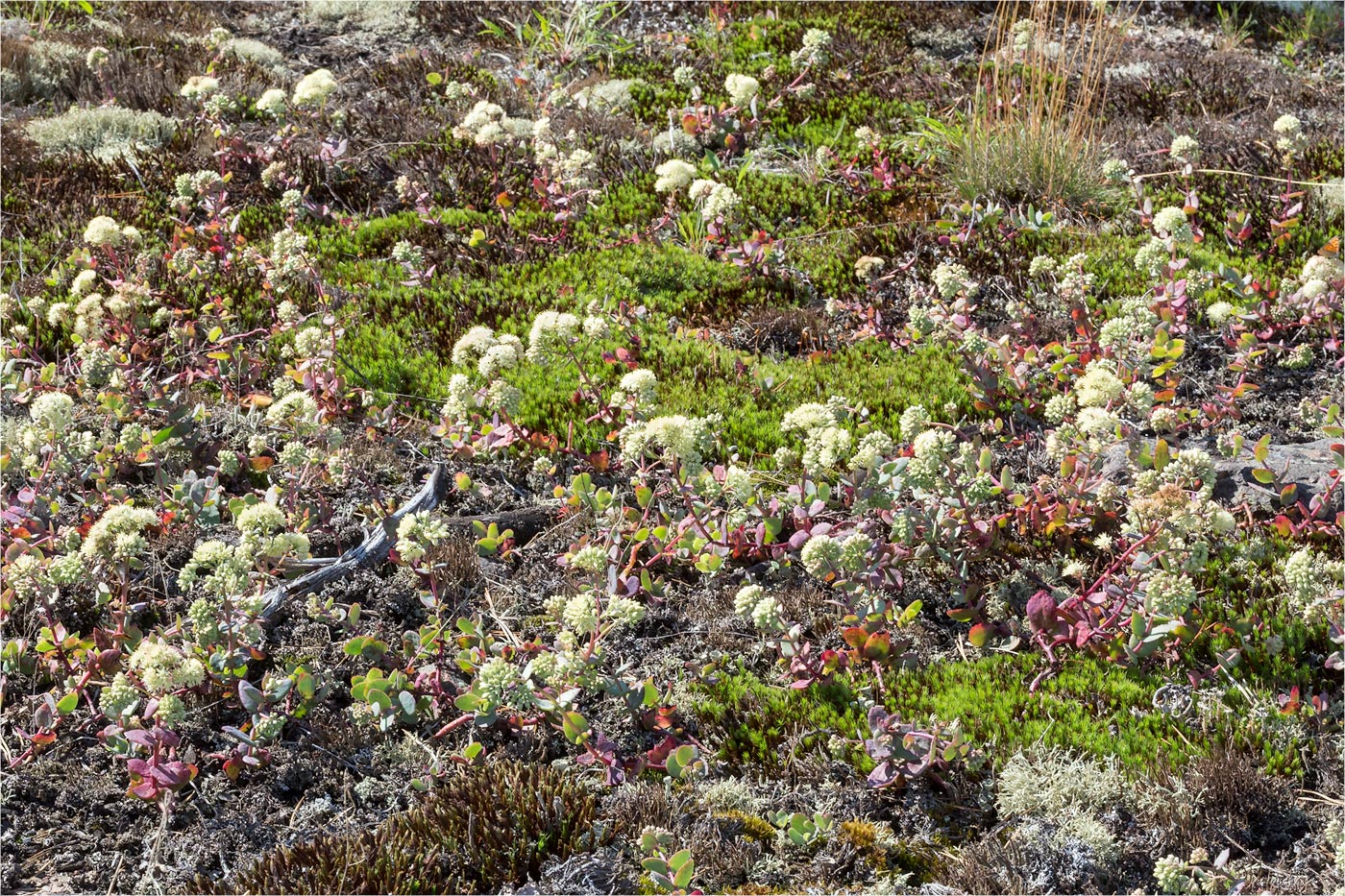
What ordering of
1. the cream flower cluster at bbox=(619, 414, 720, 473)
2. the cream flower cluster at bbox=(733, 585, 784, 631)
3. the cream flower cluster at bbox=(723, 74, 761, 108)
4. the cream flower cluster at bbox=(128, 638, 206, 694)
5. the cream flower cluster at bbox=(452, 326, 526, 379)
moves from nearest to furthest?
the cream flower cluster at bbox=(128, 638, 206, 694), the cream flower cluster at bbox=(733, 585, 784, 631), the cream flower cluster at bbox=(619, 414, 720, 473), the cream flower cluster at bbox=(452, 326, 526, 379), the cream flower cluster at bbox=(723, 74, 761, 108)

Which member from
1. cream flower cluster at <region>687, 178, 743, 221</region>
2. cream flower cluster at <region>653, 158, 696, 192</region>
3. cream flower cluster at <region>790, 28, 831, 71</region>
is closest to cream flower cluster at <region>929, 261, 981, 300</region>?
cream flower cluster at <region>687, 178, 743, 221</region>

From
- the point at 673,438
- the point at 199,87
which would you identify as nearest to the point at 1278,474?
the point at 673,438

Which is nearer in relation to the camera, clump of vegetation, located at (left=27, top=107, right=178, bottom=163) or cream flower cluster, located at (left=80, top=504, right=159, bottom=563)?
cream flower cluster, located at (left=80, top=504, right=159, bottom=563)

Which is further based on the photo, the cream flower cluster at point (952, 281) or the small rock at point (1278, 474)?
the cream flower cluster at point (952, 281)

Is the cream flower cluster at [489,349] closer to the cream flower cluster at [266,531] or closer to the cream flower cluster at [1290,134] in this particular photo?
the cream flower cluster at [266,531]

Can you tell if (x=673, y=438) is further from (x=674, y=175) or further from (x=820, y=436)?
(x=674, y=175)

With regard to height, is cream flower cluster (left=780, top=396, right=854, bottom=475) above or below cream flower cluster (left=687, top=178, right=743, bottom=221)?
below

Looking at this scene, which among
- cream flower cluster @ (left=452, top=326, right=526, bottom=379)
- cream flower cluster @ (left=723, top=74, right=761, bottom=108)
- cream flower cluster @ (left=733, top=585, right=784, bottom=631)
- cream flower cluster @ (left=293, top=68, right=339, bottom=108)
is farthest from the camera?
cream flower cluster @ (left=723, top=74, right=761, bottom=108)

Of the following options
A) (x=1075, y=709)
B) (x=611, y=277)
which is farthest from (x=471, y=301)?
(x=1075, y=709)

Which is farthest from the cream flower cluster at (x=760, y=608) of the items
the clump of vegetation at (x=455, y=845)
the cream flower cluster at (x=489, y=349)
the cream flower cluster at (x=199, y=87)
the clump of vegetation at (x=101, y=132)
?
the clump of vegetation at (x=101, y=132)

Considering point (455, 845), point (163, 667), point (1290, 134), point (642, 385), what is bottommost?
point (455, 845)

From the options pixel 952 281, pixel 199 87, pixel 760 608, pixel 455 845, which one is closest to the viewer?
pixel 455 845

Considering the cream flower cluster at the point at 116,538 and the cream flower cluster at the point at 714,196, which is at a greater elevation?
the cream flower cluster at the point at 714,196

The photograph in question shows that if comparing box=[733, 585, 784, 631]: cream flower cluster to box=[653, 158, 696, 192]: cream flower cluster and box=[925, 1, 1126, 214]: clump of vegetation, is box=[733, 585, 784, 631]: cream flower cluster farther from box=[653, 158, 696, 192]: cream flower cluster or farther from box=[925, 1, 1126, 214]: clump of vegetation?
box=[925, 1, 1126, 214]: clump of vegetation
